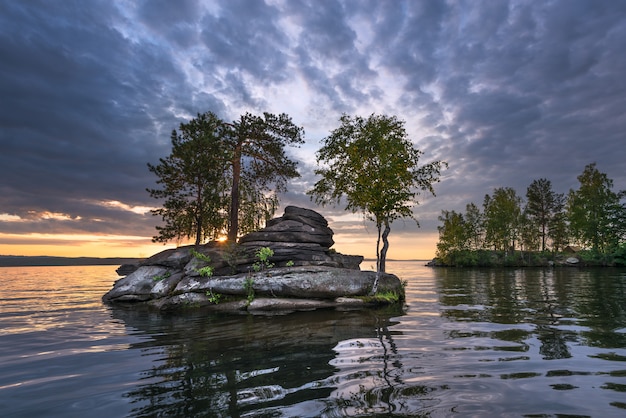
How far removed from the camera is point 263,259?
19.8 meters

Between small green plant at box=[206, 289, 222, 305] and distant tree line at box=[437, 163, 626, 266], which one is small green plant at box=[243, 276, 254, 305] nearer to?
small green plant at box=[206, 289, 222, 305]

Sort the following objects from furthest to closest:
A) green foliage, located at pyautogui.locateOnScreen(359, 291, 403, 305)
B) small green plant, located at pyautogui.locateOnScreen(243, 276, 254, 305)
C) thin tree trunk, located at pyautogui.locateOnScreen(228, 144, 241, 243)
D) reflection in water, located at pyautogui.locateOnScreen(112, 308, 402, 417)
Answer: thin tree trunk, located at pyautogui.locateOnScreen(228, 144, 241, 243), green foliage, located at pyautogui.locateOnScreen(359, 291, 403, 305), small green plant, located at pyautogui.locateOnScreen(243, 276, 254, 305), reflection in water, located at pyautogui.locateOnScreen(112, 308, 402, 417)

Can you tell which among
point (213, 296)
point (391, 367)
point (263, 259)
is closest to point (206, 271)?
point (213, 296)

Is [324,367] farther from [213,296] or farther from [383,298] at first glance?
[213,296]

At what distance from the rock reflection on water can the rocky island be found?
4496mm

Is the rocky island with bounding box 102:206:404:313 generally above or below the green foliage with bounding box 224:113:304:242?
below

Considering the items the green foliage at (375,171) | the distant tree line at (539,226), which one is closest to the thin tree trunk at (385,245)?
the green foliage at (375,171)

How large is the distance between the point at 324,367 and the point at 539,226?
101 metres

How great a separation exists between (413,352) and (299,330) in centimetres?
482

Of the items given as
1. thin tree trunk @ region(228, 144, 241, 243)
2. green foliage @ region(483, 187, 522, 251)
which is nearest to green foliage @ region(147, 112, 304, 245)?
thin tree trunk @ region(228, 144, 241, 243)

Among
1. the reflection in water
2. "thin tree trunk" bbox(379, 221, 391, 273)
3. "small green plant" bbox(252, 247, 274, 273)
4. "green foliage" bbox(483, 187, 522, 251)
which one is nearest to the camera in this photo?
the reflection in water

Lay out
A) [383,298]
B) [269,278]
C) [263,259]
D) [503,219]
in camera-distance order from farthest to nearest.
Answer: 1. [503,219]
2. [263,259]
3. [383,298]
4. [269,278]

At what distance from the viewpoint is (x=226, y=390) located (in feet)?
19.2

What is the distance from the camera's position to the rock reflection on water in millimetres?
5039
